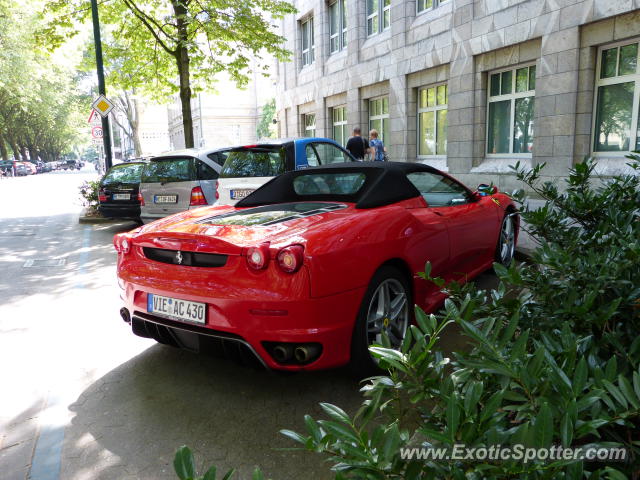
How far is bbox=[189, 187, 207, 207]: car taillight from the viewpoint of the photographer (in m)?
8.82

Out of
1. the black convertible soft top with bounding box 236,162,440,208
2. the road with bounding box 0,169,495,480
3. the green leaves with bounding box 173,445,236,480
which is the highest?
the black convertible soft top with bounding box 236,162,440,208

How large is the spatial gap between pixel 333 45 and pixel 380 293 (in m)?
19.3

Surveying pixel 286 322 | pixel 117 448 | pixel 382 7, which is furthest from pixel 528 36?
pixel 117 448

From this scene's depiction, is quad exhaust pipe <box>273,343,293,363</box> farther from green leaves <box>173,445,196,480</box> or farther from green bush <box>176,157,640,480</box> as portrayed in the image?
green leaves <box>173,445,196,480</box>

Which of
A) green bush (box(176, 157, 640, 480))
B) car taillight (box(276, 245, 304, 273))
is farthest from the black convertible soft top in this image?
green bush (box(176, 157, 640, 480))

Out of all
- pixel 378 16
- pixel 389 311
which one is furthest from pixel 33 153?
pixel 389 311

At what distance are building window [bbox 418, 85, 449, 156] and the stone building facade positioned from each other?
3 cm

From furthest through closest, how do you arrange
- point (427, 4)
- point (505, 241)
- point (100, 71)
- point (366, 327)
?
point (427, 4) → point (100, 71) → point (505, 241) → point (366, 327)

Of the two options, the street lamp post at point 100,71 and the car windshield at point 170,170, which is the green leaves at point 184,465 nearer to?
the car windshield at point 170,170

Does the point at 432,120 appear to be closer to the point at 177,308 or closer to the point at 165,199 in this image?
the point at 165,199

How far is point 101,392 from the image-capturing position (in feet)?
11.4

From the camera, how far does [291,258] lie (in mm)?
2895

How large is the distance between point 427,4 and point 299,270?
569 inches

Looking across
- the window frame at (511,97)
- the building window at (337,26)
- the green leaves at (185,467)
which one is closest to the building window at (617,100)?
the window frame at (511,97)
